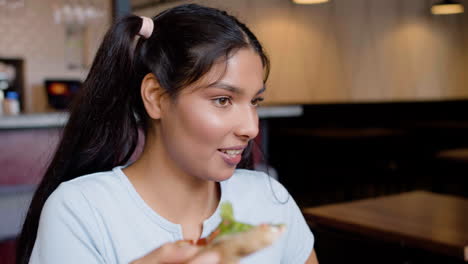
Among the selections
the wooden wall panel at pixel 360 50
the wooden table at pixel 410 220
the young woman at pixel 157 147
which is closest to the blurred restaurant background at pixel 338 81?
the wooden wall panel at pixel 360 50

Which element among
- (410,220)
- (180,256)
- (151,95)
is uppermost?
(151,95)

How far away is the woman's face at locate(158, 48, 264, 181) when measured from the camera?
0.99 m

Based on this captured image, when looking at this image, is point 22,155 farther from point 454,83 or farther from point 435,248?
point 454,83

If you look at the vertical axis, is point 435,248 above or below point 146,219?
below

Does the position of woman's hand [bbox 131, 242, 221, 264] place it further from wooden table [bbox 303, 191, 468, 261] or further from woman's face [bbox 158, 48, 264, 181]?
wooden table [bbox 303, 191, 468, 261]

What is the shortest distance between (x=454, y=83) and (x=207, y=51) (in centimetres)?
693

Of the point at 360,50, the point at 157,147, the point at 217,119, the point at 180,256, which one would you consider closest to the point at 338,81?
the point at 360,50

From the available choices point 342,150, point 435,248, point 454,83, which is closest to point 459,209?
point 435,248

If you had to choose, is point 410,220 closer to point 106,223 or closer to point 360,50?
Result: point 106,223

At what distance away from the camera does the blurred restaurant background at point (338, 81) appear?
5574mm

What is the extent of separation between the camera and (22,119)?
3.01 metres

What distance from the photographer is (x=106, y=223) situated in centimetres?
101

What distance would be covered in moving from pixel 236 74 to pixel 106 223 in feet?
1.19

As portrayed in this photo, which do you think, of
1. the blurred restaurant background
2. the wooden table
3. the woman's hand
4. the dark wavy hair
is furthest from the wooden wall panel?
the woman's hand
